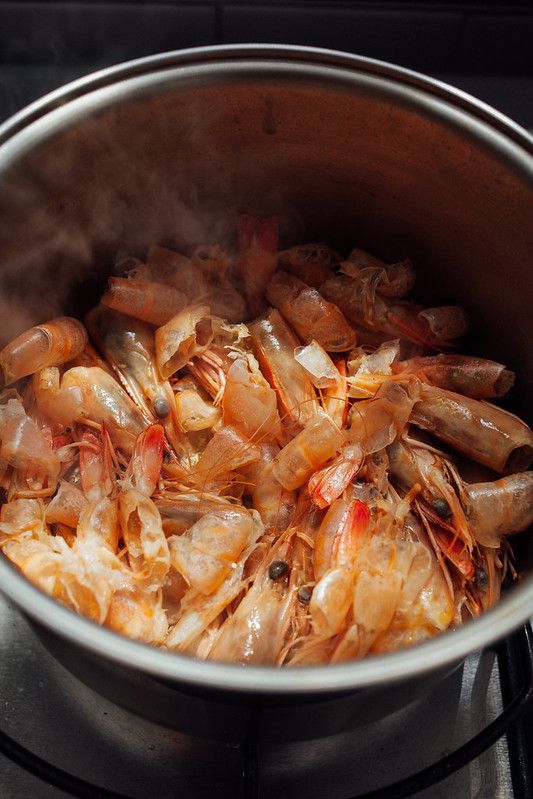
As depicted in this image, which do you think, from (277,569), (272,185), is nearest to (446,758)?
(277,569)

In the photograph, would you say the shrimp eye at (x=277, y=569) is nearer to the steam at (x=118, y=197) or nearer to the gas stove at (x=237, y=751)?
the gas stove at (x=237, y=751)

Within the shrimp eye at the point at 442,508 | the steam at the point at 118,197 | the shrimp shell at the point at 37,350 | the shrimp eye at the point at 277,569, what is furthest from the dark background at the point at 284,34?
the shrimp eye at the point at 277,569

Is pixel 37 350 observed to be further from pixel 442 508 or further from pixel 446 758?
pixel 446 758

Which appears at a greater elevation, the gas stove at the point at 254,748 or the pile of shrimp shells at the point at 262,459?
the pile of shrimp shells at the point at 262,459

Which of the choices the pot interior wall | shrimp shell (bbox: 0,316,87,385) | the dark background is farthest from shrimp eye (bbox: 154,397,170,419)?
the dark background

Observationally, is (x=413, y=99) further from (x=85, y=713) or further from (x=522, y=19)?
(x=85, y=713)
